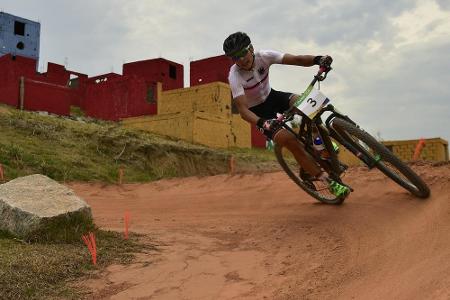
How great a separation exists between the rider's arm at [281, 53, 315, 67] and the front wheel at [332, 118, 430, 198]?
75 centimetres

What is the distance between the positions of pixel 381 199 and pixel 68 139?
1043 cm

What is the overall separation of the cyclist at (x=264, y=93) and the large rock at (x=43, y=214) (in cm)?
218

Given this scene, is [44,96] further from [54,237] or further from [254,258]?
[254,258]

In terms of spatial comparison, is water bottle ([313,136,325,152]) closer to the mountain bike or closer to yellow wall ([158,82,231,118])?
the mountain bike

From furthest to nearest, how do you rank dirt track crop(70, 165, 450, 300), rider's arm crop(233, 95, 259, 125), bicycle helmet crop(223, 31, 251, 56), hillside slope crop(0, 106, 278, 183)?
hillside slope crop(0, 106, 278, 183), rider's arm crop(233, 95, 259, 125), bicycle helmet crop(223, 31, 251, 56), dirt track crop(70, 165, 450, 300)

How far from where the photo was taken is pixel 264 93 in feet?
18.3

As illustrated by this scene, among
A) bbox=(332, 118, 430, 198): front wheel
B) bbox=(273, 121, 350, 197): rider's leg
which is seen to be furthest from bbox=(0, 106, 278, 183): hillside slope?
bbox=(332, 118, 430, 198): front wheel

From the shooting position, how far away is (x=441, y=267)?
2996 millimetres

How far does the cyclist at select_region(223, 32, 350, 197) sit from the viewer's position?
5.09 metres

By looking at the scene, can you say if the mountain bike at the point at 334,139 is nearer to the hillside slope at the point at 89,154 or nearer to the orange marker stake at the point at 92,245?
the orange marker stake at the point at 92,245

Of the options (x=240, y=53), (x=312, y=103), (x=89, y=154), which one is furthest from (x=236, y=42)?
(x=89, y=154)

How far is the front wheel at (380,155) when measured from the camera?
467 cm

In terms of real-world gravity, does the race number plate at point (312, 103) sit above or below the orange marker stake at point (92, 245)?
above

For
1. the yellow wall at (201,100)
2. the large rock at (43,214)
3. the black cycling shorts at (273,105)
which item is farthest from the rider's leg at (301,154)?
the yellow wall at (201,100)
